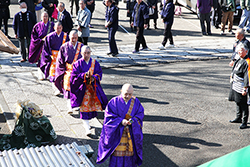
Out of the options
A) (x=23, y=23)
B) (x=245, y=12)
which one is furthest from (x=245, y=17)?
(x=23, y=23)

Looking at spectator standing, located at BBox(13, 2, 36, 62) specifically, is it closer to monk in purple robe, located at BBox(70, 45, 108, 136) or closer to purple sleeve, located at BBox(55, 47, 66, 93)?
purple sleeve, located at BBox(55, 47, 66, 93)

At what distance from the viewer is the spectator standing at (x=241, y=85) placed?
23.7 ft

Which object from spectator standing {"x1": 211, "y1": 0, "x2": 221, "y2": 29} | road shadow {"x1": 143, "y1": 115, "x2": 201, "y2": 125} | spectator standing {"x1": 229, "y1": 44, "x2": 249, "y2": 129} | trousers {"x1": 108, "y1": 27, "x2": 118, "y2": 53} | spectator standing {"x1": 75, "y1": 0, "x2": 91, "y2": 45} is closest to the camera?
spectator standing {"x1": 229, "y1": 44, "x2": 249, "y2": 129}

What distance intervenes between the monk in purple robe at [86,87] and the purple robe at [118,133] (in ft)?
5.05

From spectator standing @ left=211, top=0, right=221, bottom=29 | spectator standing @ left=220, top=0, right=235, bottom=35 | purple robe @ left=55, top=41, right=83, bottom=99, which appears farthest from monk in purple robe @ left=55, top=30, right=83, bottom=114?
spectator standing @ left=211, top=0, right=221, bottom=29

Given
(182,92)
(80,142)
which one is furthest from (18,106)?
(182,92)

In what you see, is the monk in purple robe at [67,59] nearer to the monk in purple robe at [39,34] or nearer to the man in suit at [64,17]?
the monk in purple robe at [39,34]

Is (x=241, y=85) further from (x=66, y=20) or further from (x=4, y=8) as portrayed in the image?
(x=4, y=8)

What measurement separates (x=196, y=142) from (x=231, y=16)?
963cm

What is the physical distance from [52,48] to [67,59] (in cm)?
121

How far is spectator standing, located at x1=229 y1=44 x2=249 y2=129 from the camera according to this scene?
7.21m

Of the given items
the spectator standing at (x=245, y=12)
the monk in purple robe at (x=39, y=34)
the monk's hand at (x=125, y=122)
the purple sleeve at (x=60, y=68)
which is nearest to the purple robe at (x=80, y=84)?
the purple sleeve at (x=60, y=68)

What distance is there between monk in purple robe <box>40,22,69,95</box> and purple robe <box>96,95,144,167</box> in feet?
11.8

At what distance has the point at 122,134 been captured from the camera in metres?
5.42
